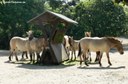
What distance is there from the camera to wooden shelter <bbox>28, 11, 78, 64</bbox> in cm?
1440

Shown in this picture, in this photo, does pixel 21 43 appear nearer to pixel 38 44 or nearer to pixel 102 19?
pixel 38 44

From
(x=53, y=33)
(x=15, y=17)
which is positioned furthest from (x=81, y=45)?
(x=15, y=17)

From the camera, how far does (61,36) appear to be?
15508 mm

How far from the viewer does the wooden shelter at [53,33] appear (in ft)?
47.2

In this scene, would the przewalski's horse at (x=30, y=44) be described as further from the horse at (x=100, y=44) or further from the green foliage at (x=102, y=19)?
the green foliage at (x=102, y=19)

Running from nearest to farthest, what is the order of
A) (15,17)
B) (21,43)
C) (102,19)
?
(21,43)
(15,17)
(102,19)

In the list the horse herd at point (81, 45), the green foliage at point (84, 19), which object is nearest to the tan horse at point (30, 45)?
the horse herd at point (81, 45)

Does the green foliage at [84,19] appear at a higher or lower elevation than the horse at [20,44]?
higher

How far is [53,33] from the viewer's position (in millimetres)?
14578

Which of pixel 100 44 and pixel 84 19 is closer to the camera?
pixel 100 44

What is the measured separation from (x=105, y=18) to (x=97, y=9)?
1346 millimetres

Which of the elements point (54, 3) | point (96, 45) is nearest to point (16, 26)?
point (54, 3)

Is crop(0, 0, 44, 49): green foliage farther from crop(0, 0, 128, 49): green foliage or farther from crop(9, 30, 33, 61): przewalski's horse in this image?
crop(9, 30, 33, 61): przewalski's horse

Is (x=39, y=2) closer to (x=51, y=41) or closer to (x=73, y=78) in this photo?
(x=51, y=41)
